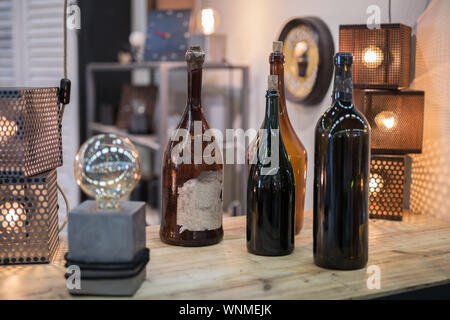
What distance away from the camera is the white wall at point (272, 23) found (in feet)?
5.59

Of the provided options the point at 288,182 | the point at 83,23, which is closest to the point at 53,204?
the point at 288,182

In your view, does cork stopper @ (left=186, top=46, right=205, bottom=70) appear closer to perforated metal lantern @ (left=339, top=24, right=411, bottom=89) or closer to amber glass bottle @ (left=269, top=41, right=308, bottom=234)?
amber glass bottle @ (left=269, top=41, right=308, bottom=234)

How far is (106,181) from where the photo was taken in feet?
2.86

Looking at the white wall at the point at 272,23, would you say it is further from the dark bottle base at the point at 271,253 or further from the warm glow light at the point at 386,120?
the dark bottle base at the point at 271,253

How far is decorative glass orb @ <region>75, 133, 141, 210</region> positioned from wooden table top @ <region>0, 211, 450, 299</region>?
165mm

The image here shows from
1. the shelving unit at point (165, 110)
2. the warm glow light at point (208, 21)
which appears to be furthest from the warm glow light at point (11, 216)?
the warm glow light at point (208, 21)

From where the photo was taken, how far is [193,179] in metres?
1.10

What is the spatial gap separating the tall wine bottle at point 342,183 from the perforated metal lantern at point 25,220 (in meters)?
0.52

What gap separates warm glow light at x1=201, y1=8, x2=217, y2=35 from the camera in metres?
2.73

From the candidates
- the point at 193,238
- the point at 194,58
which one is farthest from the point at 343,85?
the point at 193,238

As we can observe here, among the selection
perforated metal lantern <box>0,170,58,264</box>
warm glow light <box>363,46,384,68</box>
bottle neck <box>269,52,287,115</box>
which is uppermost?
warm glow light <box>363,46,384,68</box>

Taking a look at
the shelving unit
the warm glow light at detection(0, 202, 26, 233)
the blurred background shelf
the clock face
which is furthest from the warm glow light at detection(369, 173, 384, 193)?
the clock face
